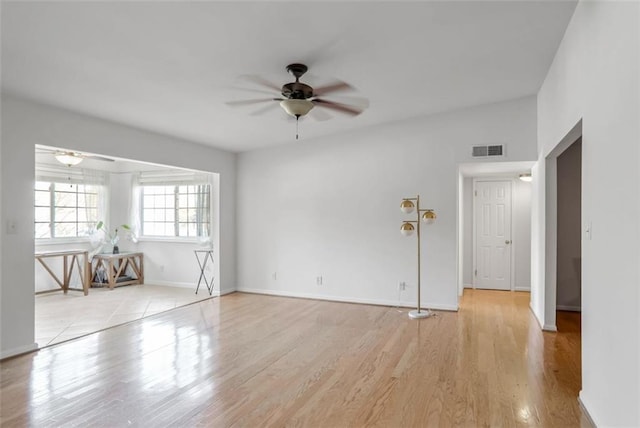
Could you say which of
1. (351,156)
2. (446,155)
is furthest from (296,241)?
(446,155)

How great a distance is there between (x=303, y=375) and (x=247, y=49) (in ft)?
8.78

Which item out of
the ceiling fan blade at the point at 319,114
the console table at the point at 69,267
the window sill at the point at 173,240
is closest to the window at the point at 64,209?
the console table at the point at 69,267

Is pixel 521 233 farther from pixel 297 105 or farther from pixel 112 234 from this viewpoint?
pixel 112 234

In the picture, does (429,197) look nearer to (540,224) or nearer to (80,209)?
(540,224)

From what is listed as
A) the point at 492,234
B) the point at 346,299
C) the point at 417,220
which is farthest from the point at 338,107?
the point at 492,234

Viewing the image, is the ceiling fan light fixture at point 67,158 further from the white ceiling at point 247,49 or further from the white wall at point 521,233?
the white wall at point 521,233

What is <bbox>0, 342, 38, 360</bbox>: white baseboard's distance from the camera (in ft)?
11.6

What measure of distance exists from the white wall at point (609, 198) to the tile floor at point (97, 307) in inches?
189

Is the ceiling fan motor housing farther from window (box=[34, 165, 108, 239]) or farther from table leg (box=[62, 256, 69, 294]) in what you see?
window (box=[34, 165, 108, 239])

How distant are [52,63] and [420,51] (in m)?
3.02

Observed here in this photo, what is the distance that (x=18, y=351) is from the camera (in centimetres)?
365

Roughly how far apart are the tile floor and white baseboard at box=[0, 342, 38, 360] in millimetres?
134

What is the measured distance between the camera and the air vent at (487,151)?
5234mm

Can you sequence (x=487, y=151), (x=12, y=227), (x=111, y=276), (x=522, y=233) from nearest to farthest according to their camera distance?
(x=12, y=227) → (x=487, y=151) → (x=522, y=233) → (x=111, y=276)
